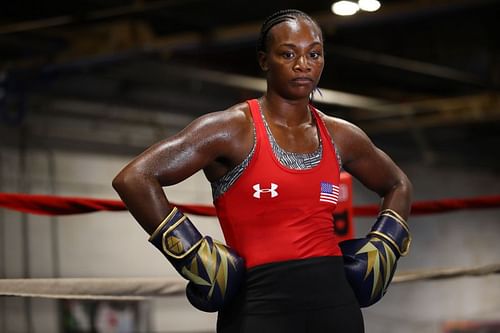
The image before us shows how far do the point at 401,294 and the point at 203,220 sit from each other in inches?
126

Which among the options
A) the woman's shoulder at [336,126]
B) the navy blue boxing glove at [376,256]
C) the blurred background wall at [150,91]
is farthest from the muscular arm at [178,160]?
the blurred background wall at [150,91]

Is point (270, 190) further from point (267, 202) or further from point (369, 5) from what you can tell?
point (369, 5)

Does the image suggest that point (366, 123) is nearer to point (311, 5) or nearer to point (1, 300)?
point (311, 5)

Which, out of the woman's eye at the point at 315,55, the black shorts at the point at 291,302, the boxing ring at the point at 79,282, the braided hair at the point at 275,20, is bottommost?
the black shorts at the point at 291,302

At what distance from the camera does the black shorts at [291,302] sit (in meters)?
1.95

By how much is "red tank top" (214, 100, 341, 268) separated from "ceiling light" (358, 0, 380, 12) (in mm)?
3795

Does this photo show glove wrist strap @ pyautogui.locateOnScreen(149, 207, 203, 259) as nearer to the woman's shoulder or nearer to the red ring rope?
the woman's shoulder

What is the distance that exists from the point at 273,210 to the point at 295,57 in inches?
14.4

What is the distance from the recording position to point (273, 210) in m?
2.00

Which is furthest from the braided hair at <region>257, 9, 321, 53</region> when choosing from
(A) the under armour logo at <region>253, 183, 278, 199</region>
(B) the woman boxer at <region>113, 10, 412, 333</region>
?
(A) the under armour logo at <region>253, 183, 278, 199</region>

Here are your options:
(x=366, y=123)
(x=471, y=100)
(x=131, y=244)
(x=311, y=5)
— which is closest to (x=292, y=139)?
(x=311, y=5)

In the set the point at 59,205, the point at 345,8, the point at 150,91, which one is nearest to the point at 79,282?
the point at 59,205

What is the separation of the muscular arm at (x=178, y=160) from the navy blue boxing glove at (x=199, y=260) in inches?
1.4

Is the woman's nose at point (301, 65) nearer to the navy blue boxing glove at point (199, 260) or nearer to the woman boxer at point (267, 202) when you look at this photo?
the woman boxer at point (267, 202)
